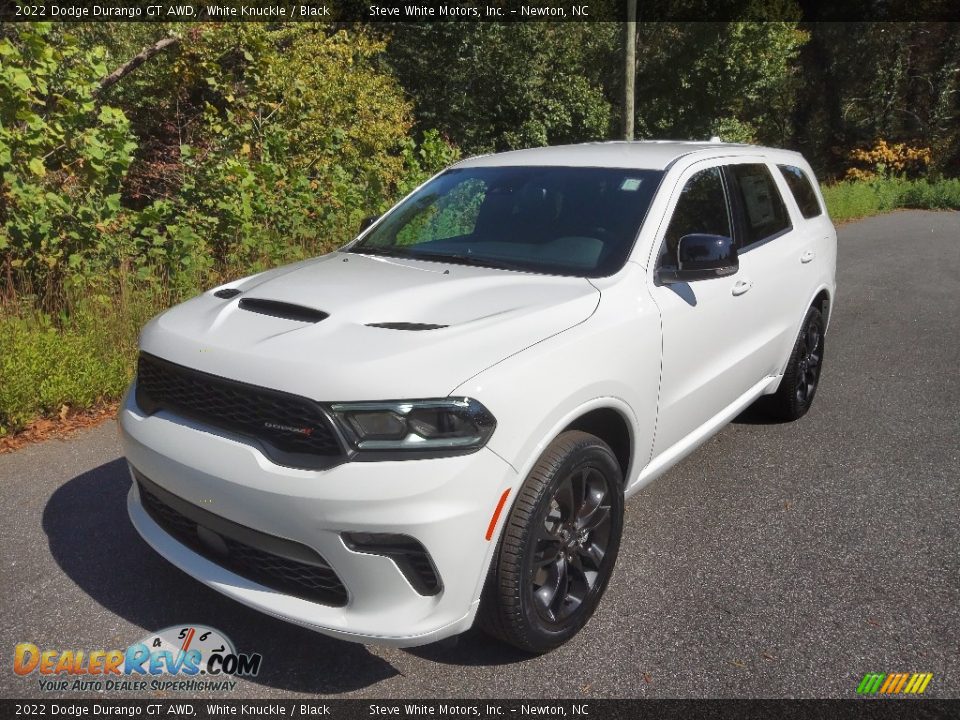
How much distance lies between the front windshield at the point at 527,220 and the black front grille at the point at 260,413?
4.62 feet

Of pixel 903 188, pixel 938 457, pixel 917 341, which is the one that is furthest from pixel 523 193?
pixel 903 188

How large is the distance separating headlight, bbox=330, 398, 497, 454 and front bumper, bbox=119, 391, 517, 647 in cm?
5

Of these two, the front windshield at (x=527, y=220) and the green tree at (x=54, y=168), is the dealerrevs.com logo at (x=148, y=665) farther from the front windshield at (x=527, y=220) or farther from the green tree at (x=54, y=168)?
the green tree at (x=54, y=168)

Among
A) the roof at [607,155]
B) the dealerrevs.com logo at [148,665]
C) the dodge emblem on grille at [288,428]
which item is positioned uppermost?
the roof at [607,155]

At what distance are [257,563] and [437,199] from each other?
239 centimetres

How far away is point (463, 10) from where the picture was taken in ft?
73.6

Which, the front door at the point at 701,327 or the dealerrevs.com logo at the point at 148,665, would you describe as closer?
the dealerrevs.com logo at the point at 148,665

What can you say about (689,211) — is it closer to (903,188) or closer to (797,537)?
(797,537)

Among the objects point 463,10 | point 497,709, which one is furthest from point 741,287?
point 463,10

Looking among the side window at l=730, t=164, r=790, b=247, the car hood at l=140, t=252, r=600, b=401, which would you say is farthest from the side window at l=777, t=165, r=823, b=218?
the car hood at l=140, t=252, r=600, b=401

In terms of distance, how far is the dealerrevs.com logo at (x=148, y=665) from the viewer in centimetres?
276

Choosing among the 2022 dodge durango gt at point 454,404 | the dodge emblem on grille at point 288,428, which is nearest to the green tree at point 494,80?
the 2022 dodge durango gt at point 454,404

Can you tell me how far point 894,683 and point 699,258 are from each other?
176 cm

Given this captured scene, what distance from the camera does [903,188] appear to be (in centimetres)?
2869
